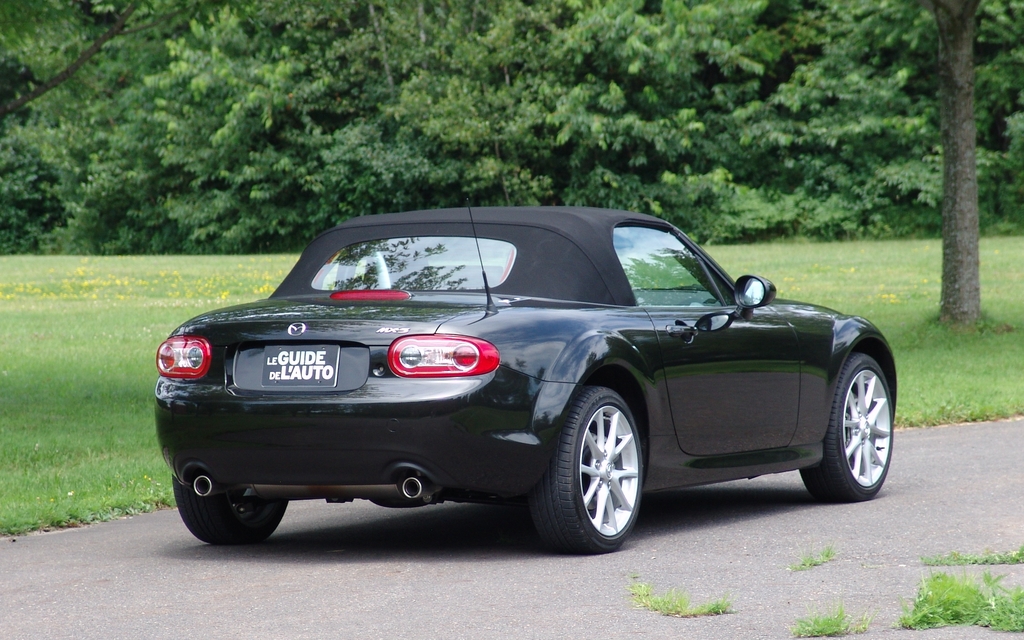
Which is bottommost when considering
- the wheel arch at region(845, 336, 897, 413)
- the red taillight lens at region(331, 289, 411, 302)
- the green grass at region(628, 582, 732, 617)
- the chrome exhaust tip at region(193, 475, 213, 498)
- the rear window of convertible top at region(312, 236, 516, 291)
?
the green grass at region(628, 582, 732, 617)

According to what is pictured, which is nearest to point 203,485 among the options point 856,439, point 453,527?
point 453,527

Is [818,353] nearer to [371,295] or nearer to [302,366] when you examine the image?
[371,295]

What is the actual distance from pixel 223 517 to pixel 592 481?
1676mm

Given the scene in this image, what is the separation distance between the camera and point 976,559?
5.39 m

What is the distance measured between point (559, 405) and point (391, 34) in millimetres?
39555

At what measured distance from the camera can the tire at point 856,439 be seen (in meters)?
7.40

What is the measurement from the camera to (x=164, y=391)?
5949 mm

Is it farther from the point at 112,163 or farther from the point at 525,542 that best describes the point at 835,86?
the point at 525,542

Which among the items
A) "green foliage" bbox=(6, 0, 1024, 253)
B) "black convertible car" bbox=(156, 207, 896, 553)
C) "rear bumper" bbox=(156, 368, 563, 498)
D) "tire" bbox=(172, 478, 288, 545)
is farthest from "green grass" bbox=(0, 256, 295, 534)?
"green foliage" bbox=(6, 0, 1024, 253)

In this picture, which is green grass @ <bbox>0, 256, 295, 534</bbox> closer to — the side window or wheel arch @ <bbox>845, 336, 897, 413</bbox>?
the side window

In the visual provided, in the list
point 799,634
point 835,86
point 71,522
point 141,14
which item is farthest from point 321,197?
point 799,634

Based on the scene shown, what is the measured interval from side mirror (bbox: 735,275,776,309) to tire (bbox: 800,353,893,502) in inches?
36.9

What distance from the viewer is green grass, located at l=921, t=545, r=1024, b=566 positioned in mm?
5363

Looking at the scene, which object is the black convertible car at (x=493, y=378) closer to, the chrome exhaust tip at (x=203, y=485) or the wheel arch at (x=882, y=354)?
the chrome exhaust tip at (x=203, y=485)
